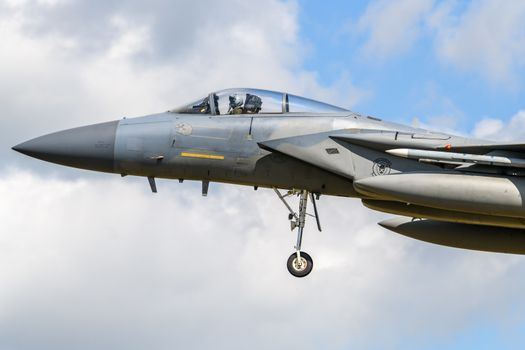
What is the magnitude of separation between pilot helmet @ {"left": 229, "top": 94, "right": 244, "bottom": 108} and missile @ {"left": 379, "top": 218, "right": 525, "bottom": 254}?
4.18 meters

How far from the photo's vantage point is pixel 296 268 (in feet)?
70.8

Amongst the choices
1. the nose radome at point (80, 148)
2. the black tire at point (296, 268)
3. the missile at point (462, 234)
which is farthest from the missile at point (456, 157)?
the nose radome at point (80, 148)

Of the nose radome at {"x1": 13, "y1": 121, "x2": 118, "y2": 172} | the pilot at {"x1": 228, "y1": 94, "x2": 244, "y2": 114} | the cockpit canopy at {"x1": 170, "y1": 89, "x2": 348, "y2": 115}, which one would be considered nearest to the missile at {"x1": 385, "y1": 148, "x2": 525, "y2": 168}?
the cockpit canopy at {"x1": 170, "y1": 89, "x2": 348, "y2": 115}

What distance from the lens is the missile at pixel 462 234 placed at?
23953mm

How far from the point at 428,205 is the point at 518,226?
2.77 meters

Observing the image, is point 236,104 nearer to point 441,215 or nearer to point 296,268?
point 296,268

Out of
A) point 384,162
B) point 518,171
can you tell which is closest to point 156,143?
point 384,162

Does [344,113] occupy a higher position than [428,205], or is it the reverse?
[344,113]

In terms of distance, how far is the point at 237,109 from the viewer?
22.5 metres

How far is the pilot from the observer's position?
22.5 metres

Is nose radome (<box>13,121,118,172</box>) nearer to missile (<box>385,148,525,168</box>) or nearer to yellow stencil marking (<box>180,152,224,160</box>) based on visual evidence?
yellow stencil marking (<box>180,152,224,160</box>)

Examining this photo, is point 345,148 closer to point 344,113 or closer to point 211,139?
point 344,113

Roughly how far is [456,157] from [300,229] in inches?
128

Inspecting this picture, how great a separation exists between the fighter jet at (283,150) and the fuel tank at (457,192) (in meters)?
0.13
